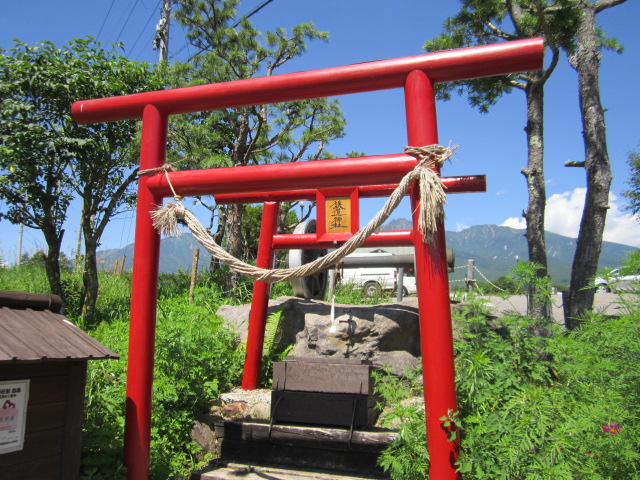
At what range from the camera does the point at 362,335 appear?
19.9ft

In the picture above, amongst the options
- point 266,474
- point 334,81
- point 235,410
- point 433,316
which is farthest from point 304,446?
point 334,81

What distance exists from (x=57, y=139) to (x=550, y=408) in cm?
886

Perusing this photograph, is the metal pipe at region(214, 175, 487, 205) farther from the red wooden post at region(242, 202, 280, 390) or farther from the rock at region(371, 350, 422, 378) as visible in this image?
the rock at region(371, 350, 422, 378)

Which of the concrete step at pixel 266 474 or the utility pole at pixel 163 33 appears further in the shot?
the utility pole at pixel 163 33

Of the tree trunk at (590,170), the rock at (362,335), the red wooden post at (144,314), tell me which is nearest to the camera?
the red wooden post at (144,314)

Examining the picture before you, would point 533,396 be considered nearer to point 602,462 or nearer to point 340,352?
point 602,462

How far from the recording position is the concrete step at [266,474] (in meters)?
4.17

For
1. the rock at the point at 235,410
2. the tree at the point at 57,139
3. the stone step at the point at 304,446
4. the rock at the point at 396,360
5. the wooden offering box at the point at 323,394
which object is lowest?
the stone step at the point at 304,446

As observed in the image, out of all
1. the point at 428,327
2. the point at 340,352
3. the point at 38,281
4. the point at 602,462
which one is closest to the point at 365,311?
the point at 340,352

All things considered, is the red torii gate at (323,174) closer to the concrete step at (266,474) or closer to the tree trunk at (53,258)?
the concrete step at (266,474)

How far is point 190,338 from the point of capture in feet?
16.8

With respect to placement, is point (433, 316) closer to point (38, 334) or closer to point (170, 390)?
point (38, 334)

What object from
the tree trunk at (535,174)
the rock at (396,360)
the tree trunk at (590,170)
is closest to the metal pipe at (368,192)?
the rock at (396,360)

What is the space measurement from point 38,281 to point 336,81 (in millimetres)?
9569
